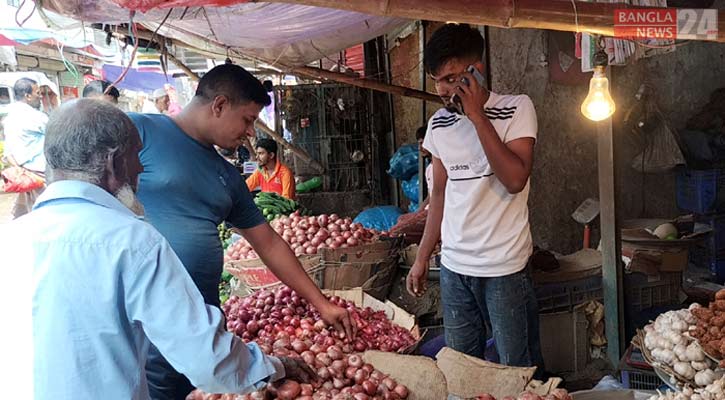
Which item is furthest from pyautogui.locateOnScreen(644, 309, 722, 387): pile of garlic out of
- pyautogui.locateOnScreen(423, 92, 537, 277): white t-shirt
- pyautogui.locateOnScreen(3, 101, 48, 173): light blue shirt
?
pyautogui.locateOnScreen(3, 101, 48, 173): light blue shirt

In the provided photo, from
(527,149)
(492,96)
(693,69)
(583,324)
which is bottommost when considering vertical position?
(583,324)

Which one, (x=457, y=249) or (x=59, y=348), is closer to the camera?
(x=59, y=348)

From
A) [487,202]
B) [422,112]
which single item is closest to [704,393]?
[487,202]

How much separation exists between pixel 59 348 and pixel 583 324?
3.68 m

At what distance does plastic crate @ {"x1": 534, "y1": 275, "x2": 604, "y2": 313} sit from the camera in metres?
4.10

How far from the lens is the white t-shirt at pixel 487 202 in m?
2.64

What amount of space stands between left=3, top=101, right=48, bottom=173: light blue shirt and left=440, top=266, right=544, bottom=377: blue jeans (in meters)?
5.65

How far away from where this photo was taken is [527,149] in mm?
2594

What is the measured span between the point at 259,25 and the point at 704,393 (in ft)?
13.8

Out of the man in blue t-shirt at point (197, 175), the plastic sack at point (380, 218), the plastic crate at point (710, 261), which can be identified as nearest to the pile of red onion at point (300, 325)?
the man in blue t-shirt at point (197, 175)

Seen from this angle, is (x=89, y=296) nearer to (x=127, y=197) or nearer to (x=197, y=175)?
(x=127, y=197)

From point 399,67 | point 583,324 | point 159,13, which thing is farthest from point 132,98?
point 583,324

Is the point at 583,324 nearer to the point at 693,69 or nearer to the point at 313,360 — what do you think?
the point at 313,360

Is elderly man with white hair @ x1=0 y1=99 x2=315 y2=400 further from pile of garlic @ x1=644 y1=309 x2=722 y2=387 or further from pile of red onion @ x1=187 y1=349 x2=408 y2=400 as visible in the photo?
pile of garlic @ x1=644 y1=309 x2=722 y2=387
